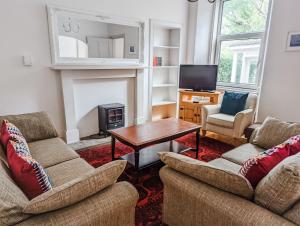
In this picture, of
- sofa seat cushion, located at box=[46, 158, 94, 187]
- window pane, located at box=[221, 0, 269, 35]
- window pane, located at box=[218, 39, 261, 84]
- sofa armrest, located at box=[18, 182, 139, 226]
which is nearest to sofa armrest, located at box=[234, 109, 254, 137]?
window pane, located at box=[218, 39, 261, 84]

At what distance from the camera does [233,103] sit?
3.48m

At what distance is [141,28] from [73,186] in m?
3.43

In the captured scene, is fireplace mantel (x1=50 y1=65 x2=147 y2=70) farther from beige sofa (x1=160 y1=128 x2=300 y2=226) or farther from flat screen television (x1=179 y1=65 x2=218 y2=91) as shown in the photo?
beige sofa (x1=160 y1=128 x2=300 y2=226)

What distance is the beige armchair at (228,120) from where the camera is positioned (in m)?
3.12

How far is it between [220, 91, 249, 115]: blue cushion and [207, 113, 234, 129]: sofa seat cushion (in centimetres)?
12

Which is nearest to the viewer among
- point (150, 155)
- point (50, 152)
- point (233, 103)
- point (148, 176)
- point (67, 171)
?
point (67, 171)

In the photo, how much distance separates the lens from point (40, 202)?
90 cm

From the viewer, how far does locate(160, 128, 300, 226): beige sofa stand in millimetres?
1008

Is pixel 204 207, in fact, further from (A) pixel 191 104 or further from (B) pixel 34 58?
(A) pixel 191 104

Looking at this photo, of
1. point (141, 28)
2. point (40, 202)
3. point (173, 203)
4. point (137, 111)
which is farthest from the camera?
point (137, 111)

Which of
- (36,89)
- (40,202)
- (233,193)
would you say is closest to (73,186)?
(40,202)

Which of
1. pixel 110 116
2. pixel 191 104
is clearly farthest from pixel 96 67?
pixel 191 104

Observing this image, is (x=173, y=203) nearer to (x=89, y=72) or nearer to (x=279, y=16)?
(x=89, y=72)

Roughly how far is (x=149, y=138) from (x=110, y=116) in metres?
1.46
